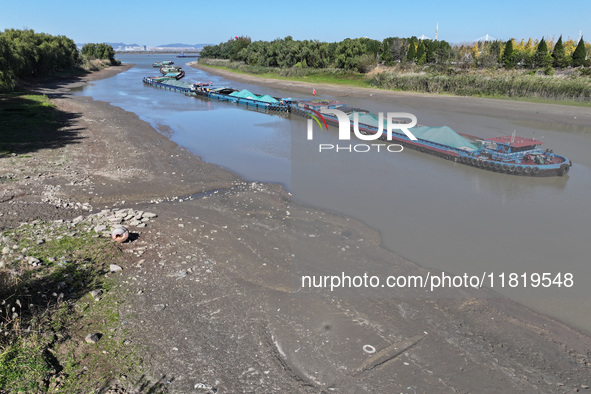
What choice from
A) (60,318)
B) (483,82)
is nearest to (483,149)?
(60,318)

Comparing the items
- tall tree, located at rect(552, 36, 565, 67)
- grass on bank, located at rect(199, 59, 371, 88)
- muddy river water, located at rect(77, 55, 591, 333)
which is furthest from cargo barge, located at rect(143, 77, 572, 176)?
tall tree, located at rect(552, 36, 565, 67)

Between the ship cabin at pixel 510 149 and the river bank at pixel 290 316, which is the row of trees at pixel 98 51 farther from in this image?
Result: the ship cabin at pixel 510 149

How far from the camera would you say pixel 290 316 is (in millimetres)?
8562

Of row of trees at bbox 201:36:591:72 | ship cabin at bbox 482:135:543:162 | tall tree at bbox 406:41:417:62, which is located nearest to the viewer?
ship cabin at bbox 482:135:543:162

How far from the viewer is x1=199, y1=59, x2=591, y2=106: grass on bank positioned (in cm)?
4025

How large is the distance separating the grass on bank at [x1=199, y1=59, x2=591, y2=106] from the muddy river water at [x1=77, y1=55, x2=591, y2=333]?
29.9 ft

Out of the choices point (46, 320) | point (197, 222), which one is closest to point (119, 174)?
point (197, 222)

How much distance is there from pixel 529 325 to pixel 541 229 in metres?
6.46

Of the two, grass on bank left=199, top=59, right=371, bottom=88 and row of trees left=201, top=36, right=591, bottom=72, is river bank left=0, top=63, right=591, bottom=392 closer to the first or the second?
grass on bank left=199, top=59, right=371, bottom=88

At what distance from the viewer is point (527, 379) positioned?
7.04m

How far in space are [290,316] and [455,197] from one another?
430 inches

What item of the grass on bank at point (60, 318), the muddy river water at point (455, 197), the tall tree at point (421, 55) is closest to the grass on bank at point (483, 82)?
the tall tree at point (421, 55)

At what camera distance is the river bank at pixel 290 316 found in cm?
701

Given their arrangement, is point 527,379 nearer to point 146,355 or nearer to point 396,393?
point 396,393
